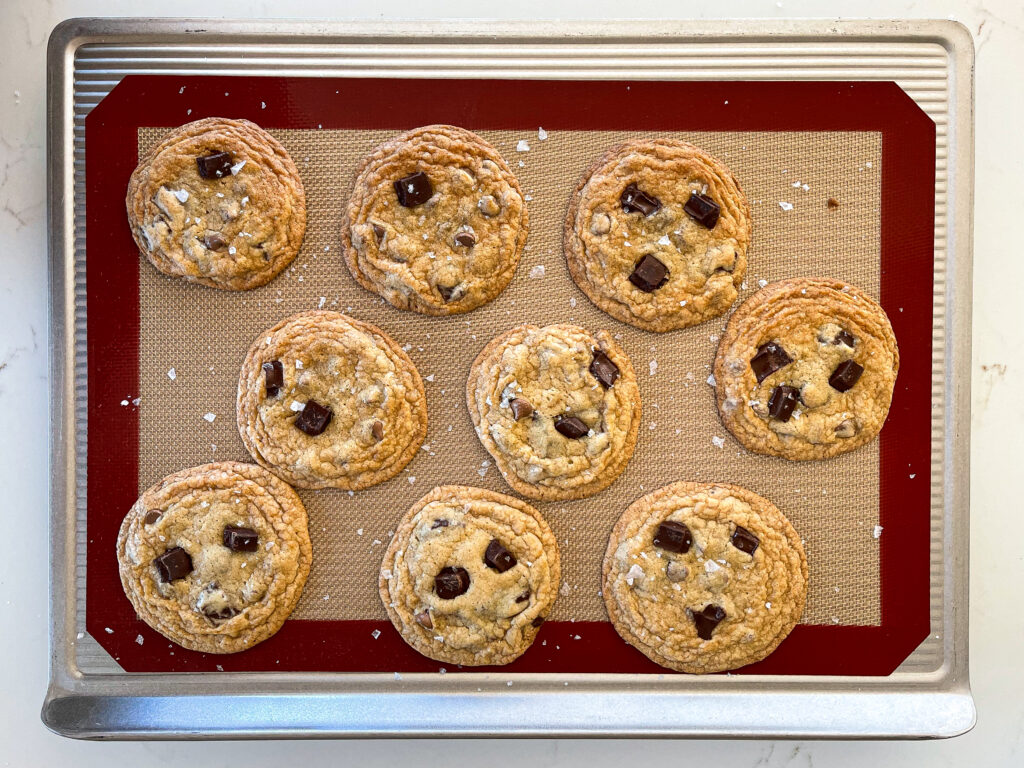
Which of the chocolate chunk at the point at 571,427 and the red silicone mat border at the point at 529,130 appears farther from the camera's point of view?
the red silicone mat border at the point at 529,130


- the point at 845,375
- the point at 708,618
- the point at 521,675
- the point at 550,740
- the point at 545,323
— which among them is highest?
the point at 545,323

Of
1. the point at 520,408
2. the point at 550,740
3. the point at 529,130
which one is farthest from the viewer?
the point at 550,740

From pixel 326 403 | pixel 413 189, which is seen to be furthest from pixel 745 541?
pixel 413 189

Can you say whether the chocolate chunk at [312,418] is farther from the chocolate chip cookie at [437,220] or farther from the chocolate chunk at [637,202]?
the chocolate chunk at [637,202]

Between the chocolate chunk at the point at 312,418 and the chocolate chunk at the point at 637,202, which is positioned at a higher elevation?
the chocolate chunk at the point at 637,202

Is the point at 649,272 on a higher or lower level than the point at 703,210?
lower

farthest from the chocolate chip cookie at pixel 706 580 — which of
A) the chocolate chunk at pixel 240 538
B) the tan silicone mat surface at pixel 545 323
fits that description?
the chocolate chunk at pixel 240 538

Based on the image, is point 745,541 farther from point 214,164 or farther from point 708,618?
point 214,164
